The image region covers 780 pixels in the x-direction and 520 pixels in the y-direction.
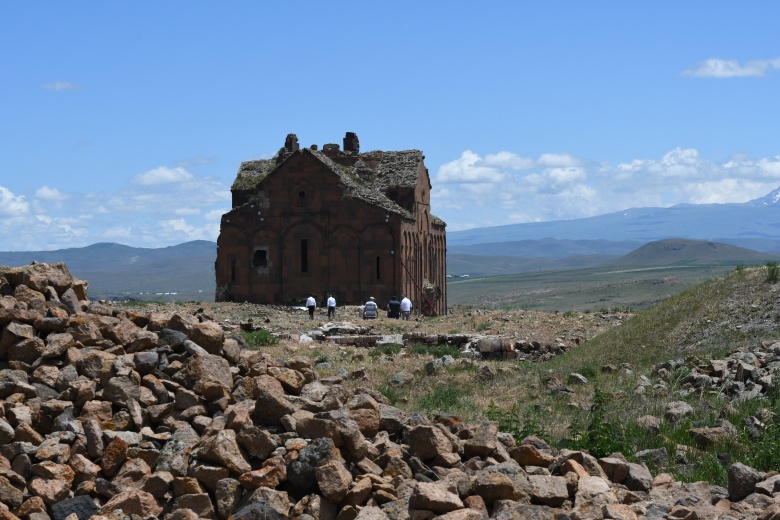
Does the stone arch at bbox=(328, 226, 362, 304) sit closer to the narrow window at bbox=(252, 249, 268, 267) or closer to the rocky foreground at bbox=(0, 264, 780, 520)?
the narrow window at bbox=(252, 249, 268, 267)

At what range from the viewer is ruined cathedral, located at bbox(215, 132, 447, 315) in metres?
40.5

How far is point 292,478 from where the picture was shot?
871 centimetres

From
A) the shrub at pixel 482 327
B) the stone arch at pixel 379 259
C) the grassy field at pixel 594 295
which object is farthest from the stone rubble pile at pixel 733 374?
the grassy field at pixel 594 295

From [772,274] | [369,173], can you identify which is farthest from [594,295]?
[772,274]

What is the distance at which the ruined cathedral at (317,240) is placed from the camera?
40.5m

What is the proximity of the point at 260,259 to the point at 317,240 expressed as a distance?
8.35 feet

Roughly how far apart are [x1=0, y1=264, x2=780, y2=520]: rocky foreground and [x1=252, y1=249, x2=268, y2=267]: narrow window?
3042cm

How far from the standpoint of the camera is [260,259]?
→ 4178 cm

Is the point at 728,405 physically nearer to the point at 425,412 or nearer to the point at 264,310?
the point at 425,412

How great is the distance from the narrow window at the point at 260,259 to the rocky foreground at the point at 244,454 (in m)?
30.4

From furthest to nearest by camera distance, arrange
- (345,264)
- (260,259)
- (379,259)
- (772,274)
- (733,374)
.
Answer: (260,259) → (345,264) → (379,259) → (772,274) → (733,374)

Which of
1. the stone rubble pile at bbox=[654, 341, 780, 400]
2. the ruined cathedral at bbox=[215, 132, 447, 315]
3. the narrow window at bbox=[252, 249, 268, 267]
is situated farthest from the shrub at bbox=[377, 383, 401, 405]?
the narrow window at bbox=[252, 249, 268, 267]

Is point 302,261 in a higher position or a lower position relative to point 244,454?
higher

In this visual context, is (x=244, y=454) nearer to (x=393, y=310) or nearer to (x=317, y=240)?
(x=393, y=310)
